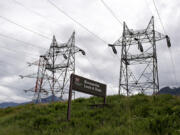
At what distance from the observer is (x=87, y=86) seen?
32.0ft

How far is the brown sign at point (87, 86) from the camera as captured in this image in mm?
9148

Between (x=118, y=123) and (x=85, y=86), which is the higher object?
(x=85, y=86)

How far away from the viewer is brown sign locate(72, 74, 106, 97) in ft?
30.0

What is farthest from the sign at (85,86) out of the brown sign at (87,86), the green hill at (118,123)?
the green hill at (118,123)

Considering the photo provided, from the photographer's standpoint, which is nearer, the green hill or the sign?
the green hill

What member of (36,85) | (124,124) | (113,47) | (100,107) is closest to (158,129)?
(124,124)

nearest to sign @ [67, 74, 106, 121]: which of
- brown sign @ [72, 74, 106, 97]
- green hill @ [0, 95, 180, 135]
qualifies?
brown sign @ [72, 74, 106, 97]

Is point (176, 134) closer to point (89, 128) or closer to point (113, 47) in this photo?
point (89, 128)

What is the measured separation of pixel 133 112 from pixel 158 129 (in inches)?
93.0

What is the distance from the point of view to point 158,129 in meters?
6.12

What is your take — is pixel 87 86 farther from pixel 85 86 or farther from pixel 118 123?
pixel 118 123

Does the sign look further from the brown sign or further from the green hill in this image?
the green hill

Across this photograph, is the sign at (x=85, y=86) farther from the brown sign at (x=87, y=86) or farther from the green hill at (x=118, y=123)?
the green hill at (x=118, y=123)

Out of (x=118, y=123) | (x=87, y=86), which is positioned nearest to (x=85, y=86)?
(x=87, y=86)
